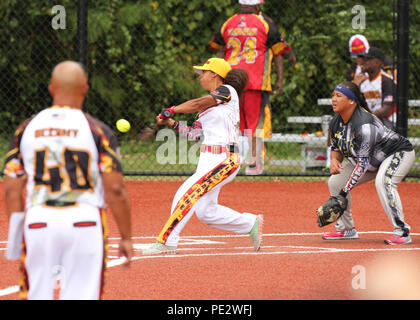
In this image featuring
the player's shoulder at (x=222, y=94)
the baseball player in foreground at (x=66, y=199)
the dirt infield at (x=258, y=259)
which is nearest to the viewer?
the baseball player in foreground at (x=66, y=199)

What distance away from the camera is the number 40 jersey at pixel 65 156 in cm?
388

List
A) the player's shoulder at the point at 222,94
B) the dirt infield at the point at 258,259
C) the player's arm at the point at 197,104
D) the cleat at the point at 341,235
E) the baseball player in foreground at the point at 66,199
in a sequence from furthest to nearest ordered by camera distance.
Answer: the cleat at the point at 341,235
the player's shoulder at the point at 222,94
the player's arm at the point at 197,104
the dirt infield at the point at 258,259
the baseball player in foreground at the point at 66,199

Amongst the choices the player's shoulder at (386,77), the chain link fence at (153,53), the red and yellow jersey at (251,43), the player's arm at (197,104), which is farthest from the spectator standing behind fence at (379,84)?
the player's arm at (197,104)

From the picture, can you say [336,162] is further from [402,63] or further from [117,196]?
[402,63]

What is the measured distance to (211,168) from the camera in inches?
291

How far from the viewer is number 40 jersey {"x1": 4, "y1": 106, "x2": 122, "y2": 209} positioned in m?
3.88

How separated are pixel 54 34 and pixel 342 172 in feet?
33.6

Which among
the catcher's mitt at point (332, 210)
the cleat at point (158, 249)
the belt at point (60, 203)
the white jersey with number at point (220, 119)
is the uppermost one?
the white jersey with number at point (220, 119)

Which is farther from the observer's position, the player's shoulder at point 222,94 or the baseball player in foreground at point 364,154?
the baseball player in foreground at point 364,154

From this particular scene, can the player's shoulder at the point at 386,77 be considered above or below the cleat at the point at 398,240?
above

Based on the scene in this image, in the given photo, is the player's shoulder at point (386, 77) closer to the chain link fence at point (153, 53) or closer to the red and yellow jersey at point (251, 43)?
the red and yellow jersey at point (251, 43)

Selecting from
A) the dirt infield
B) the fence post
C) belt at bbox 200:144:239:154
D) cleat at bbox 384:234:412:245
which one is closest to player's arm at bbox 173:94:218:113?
belt at bbox 200:144:239:154

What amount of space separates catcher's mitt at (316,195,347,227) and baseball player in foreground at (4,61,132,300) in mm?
4313

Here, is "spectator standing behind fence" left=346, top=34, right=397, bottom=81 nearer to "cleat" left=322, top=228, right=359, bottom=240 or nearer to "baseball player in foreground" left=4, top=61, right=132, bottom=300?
"cleat" left=322, top=228, right=359, bottom=240
